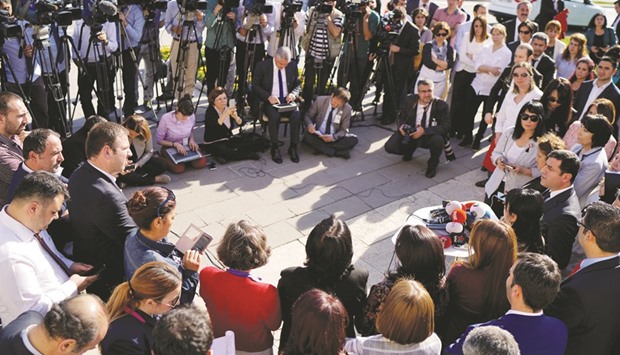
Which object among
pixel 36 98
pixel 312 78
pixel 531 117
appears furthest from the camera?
pixel 312 78

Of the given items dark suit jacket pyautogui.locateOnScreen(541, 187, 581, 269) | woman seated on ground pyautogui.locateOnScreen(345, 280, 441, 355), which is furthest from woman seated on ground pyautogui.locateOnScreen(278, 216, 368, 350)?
dark suit jacket pyautogui.locateOnScreen(541, 187, 581, 269)

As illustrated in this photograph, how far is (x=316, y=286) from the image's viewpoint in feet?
9.61

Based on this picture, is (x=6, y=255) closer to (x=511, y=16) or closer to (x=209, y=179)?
(x=209, y=179)

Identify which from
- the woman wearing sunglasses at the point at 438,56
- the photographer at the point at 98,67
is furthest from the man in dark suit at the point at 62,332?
the woman wearing sunglasses at the point at 438,56

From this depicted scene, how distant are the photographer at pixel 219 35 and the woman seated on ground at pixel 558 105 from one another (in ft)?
12.4

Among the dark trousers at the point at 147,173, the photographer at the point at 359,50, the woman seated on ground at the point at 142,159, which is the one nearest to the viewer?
the woman seated on ground at the point at 142,159

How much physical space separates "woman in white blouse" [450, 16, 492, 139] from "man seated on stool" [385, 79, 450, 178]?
1.02m

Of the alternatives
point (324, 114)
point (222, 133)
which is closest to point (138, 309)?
point (222, 133)

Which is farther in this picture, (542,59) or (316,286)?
(542,59)

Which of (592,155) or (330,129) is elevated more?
(592,155)

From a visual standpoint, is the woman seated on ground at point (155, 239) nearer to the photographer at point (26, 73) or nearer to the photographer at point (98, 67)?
the photographer at point (26, 73)

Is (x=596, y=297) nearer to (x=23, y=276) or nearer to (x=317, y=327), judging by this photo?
(x=317, y=327)

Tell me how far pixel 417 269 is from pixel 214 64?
525cm

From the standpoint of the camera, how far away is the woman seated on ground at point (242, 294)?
2824 millimetres
